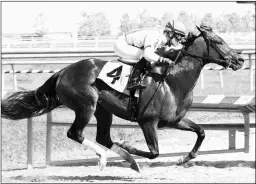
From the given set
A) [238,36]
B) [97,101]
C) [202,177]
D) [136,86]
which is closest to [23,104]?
[97,101]

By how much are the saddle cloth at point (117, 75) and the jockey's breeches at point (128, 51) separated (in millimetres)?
105

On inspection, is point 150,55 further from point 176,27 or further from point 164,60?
point 176,27

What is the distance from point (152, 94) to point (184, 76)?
40 centimetres

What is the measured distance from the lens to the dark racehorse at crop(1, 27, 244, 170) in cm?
641

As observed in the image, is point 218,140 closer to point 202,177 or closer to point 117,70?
point 202,177

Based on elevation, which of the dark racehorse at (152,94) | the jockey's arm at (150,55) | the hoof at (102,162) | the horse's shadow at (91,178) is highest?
the jockey's arm at (150,55)

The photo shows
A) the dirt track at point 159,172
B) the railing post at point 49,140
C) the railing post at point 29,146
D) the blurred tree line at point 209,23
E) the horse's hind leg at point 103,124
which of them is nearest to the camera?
the dirt track at point 159,172

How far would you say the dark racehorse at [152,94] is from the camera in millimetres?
6406

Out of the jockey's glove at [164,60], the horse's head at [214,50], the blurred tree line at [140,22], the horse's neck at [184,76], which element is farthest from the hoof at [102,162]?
the blurred tree line at [140,22]

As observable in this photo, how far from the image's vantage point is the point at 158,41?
6363mm

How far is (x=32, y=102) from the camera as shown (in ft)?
23.8

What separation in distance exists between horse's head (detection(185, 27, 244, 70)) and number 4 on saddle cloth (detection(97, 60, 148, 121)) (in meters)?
0.71

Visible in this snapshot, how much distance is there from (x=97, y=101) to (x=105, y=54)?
4404mm

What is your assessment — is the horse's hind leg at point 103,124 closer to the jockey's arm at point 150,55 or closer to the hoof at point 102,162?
the hoof at point 102,162
